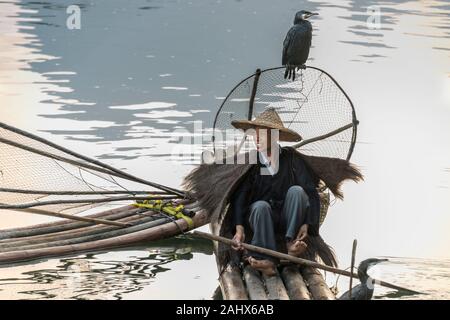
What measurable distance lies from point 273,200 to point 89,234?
152cm

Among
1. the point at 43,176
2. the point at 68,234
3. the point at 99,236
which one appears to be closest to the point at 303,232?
the point at 99,236

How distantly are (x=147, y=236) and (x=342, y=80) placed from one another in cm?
451

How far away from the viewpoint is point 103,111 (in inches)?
395

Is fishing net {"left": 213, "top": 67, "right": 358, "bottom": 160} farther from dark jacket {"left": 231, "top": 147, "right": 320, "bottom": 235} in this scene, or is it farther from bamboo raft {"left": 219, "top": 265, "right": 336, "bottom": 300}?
bamboo raft {"left": 219, "top": 265, "right": 336, "bottom": 300}

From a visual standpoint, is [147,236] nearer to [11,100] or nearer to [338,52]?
[11,100]

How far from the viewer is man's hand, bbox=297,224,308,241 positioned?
596 cm

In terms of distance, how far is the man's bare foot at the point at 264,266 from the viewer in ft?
19.3

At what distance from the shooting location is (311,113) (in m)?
7.16

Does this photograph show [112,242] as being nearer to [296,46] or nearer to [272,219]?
[272,219]

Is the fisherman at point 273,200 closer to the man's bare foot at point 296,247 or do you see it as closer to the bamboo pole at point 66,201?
the man's bare foot at point 296,247

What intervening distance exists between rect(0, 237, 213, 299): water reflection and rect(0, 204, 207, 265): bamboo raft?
0.07 metres

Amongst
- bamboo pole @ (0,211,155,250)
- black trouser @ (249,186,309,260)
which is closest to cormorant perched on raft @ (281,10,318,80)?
bamboo pole @ (0,211,155,250)

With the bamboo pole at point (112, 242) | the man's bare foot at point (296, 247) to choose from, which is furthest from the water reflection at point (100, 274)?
the man's bare foot at point (296, 247)

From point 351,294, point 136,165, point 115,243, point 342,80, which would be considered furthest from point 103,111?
point 351,294
